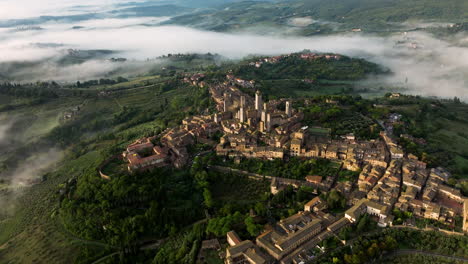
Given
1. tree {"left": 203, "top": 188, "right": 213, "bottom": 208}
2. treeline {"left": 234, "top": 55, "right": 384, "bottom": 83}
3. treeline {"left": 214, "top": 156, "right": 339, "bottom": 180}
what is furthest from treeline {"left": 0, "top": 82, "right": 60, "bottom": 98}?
tree {"left": 203, "top": 188, "right": 213, "bottom": 208}

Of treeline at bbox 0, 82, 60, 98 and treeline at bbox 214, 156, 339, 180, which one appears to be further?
treeline at bbox 0, 82, 60, 98

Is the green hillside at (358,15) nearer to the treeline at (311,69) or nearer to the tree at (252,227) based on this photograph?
the treeline at (311,69)

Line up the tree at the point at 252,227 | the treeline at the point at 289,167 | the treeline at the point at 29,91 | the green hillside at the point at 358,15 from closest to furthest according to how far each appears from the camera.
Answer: the tree at the point at 252,227
the treeline at the point at 289,167
the treeline at the point at 29,91
the green hillside at the point at 358,15

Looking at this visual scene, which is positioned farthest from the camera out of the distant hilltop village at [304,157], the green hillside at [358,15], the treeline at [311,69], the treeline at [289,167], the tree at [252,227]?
the green hillside at [358,15]

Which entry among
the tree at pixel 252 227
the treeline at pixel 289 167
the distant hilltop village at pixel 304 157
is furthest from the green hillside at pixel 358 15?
the tree at pixel 252 227

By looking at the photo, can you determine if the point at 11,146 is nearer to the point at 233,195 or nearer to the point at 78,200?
the point at 78,200

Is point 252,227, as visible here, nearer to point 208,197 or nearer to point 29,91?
point 208,197

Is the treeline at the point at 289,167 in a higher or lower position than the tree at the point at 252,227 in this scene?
higher

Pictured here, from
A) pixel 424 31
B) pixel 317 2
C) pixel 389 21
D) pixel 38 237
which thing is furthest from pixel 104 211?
pixel 317 2

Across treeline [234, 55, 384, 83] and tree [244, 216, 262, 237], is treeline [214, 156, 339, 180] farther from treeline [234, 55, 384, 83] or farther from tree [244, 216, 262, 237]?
treeline [234, 55, 384, 83]
